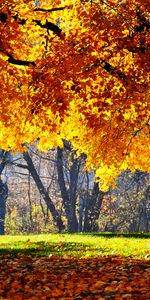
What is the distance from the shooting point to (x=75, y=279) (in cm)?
919

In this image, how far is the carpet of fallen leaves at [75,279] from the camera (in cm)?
803

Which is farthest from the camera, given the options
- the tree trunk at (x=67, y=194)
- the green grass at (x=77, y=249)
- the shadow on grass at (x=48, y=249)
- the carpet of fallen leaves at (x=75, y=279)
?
the tree trunk at (x=67, y=194)

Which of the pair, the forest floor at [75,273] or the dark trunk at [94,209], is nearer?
the forest floor at [75,273]

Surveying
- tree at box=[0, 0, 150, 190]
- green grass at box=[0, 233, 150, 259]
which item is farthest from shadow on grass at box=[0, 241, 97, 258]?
tree at box=[0, 0, 150, 190]

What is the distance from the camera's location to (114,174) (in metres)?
20.4

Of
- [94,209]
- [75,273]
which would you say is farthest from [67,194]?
[75,273]

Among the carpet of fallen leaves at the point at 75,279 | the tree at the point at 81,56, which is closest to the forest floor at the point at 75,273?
the carpet of fallen leaves at the point at 75,279

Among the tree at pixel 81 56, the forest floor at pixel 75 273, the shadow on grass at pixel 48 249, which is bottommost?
the shadow on grass at pixel 48 249

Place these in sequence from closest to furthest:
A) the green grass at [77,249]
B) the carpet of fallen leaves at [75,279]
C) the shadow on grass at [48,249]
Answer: the carpet of fallen leaves at [75,279], the green grass at [77,249], the shadow on grass at [48,249]

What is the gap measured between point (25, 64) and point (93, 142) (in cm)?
500

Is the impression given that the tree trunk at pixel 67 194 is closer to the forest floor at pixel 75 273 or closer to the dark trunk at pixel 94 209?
the dark trunk at pixel 94 209

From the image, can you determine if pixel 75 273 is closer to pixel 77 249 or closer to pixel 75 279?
pixel 75 279

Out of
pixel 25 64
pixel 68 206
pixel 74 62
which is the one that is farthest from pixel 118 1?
pixel 68 206

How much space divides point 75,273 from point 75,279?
23.7 inches
